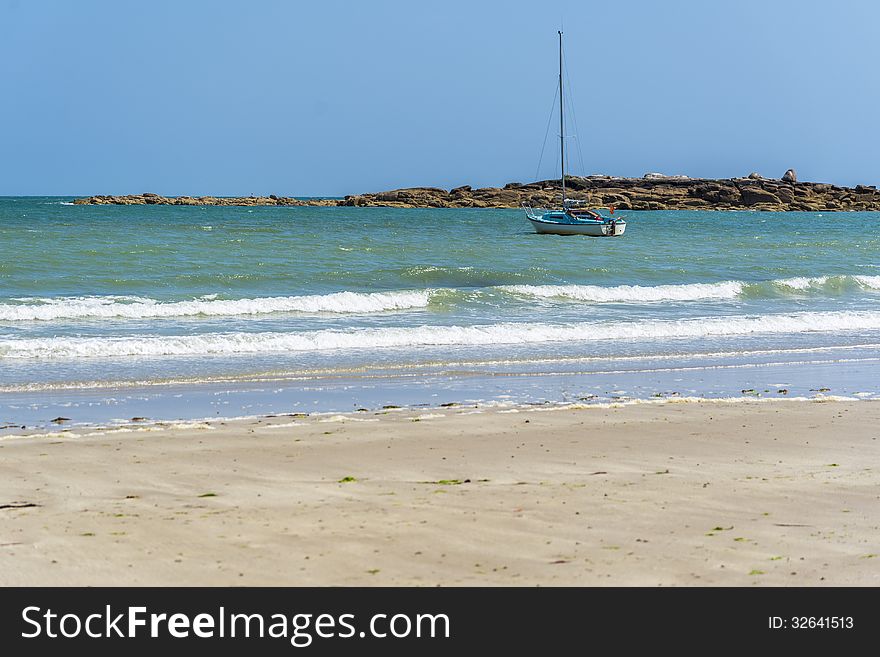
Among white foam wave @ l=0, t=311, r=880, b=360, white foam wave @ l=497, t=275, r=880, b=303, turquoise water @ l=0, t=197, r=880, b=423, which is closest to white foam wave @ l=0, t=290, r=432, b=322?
turquoise water @ l=0, t=197, r=880, b=423

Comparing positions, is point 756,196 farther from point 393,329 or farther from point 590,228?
point 393,329

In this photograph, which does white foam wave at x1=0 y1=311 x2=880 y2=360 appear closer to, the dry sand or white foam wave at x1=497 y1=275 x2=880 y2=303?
white foam wave at x1=497 y1=275 x2=880 y2=303

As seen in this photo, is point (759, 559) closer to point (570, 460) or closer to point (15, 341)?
point (570, 460)

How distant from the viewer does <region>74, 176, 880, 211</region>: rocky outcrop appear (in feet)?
422

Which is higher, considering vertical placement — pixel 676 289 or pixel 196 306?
pixel 196 306

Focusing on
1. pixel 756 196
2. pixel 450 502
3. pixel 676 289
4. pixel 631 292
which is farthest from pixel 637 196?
pixel 450 502

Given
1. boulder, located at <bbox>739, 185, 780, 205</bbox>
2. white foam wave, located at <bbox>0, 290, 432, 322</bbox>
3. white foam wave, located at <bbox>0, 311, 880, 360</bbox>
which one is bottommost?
white foam wave, located at <bbox>0, 311, 880, 360</bbox>

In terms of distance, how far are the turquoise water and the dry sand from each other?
83.0 inches

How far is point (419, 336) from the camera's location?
16672 millimetres

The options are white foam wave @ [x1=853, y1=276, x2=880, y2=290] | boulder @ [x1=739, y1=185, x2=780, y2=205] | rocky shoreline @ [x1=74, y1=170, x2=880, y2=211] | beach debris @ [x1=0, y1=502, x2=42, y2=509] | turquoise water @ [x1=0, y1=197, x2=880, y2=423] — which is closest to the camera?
beach debris @ [x1=0, y1=502, x2=42, y2=509]

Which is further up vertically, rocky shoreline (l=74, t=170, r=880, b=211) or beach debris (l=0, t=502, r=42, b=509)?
rocky shoreline (l=74, t=170, r=880, b=211)

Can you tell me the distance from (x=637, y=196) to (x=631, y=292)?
108 meters
